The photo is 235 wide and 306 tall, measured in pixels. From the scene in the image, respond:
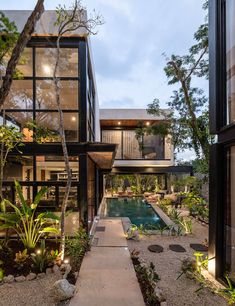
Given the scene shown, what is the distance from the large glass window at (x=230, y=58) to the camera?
4.25 meters

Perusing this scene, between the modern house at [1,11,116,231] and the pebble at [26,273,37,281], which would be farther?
the modern house at [1,11,116,231]

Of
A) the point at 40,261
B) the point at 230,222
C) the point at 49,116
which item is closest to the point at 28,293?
the point at 40,261

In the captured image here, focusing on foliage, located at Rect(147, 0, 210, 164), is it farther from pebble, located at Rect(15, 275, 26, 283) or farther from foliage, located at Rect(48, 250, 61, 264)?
pebble, located at Rect(15, 275, 26, 283)

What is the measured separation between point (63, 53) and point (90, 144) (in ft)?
10.6

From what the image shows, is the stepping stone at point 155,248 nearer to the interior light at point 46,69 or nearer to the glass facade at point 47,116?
the glass facade at point 47,116

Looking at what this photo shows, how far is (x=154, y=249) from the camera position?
6.10 m

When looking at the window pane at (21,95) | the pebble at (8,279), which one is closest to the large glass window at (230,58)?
the pebble at (8,279)

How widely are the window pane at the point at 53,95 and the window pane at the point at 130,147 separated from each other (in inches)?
478

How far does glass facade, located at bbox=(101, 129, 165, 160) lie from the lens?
18375 millimetres

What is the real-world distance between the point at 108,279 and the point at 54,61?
653 centimetres

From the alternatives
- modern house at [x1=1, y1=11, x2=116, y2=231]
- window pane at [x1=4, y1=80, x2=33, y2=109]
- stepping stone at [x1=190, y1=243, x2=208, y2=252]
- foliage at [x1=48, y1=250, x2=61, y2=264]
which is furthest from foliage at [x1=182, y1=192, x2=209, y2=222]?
window pane at [x1=4, y1=80, x2=33, y2=109]

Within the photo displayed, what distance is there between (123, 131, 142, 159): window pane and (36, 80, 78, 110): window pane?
39.9 ft

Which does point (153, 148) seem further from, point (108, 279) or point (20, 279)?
point (20, 279)

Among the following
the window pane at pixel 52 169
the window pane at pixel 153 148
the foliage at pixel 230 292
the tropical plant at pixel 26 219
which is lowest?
the foliage at pixel 230 292
